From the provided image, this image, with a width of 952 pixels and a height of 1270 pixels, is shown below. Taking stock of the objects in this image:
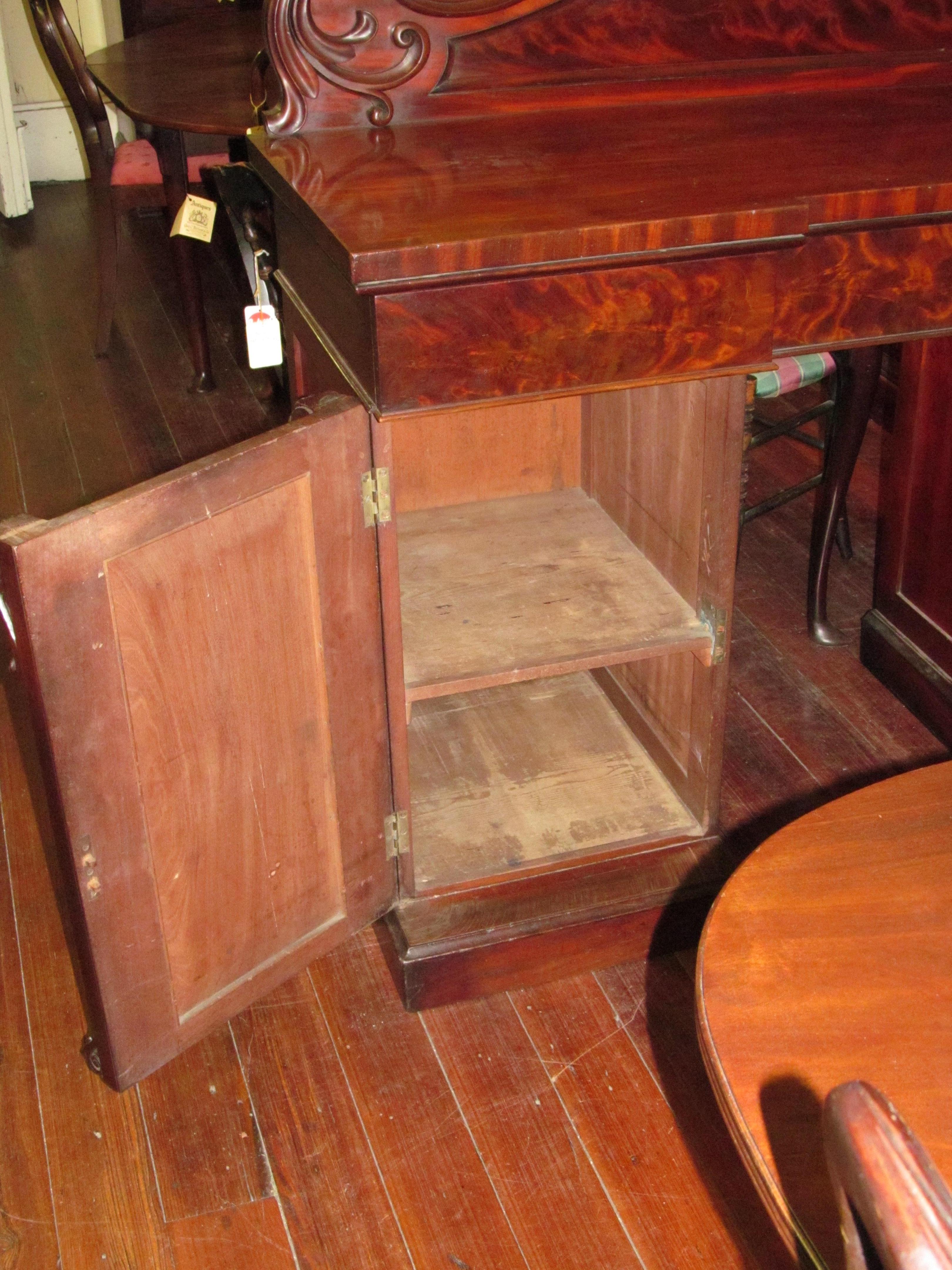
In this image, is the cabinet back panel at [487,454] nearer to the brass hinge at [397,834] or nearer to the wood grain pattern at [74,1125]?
the brass hinge at [397,834]

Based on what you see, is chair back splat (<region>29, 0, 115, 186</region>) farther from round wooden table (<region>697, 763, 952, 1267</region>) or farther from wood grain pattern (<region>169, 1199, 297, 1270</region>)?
round wooden table (<region>697, 763, 952, 1267</region>)

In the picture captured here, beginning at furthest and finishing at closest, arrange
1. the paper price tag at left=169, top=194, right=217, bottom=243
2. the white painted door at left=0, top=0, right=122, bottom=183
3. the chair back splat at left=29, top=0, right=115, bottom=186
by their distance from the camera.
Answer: the white painted door at left=0, top=0, right=122, bottom=183 → the chair back splat at left=29, top=0, right=115, bottom=186 → the paper price tag at left=169, top=194, right=217, bottom=243

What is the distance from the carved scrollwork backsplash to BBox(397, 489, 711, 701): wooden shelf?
2.04ft

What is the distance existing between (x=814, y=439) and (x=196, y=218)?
1396mm

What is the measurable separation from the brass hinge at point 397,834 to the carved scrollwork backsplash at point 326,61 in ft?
2.85

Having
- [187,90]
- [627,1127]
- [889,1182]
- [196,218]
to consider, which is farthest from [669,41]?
[187,90]

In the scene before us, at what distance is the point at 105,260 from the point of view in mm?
3924

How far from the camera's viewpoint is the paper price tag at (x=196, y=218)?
97.8 inches

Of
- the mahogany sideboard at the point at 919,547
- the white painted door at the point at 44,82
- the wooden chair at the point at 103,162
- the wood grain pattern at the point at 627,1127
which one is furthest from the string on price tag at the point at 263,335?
the white painted door at the point at 44,82

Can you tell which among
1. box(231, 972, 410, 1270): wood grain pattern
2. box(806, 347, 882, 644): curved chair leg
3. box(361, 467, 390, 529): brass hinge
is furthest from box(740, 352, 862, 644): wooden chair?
box(231, 972, 410, 1270): wood grain pattern

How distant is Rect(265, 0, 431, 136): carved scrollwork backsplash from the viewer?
1503 mm

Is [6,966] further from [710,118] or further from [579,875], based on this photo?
[710,118]

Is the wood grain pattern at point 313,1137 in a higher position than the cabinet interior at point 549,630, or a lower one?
lower

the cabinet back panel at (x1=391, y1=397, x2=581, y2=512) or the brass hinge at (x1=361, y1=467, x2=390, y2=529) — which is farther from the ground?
the brass hinge at (x1=361, y1=467, x2=390, y2=529)
